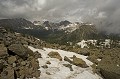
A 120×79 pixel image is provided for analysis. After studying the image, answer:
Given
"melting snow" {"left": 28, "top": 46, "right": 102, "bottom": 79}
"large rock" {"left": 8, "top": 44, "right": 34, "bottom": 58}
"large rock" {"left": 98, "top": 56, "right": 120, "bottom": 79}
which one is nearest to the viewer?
"melting snow" {"left": 28, "top": 46, "right": 102, "bottom": 79}

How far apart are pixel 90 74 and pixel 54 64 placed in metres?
6.67

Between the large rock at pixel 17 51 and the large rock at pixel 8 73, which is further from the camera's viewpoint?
the large rock at pixel 17 51

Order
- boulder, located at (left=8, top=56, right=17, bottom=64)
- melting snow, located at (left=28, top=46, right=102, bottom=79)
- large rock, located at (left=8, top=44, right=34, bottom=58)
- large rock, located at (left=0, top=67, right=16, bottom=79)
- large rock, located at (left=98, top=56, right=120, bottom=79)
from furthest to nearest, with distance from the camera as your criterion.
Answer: large rock, located at (left=98, top=56, right=120, bottom=79) → large rock, located at (left=8, top=44, right=34, bottom=58) → melting snow, located at (left=28, top=46, right=102, bottom=79) → boulder, located at (left=8, top=56, right=17, bottom=64) → large rock, located at (left=0, top=67, right=16, bottom=79)

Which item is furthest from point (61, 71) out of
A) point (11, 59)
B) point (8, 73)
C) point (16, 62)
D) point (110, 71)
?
point (8, 73)

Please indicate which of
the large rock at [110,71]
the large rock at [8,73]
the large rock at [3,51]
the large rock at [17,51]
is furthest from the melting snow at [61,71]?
the large rock at [3,51]

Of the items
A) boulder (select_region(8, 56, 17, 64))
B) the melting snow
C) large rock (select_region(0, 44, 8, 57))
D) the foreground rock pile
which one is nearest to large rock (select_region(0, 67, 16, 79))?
the foreground rock pile

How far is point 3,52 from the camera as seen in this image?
32.0 metres

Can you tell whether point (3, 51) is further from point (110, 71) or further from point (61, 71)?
point (110, 71)

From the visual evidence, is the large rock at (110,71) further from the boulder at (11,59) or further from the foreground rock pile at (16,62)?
the boulder at (11,59)

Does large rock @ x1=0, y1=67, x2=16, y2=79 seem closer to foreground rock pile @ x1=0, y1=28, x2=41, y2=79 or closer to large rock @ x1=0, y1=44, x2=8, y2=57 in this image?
foreground rock pile @ x1=0, y1=28, x2=41, y2=79

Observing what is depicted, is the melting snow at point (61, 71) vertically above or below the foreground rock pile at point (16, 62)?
below

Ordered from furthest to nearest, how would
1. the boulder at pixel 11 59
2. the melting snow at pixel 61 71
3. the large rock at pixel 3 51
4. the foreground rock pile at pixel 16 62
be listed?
the melting snow at pixel 61 71 < the large rock at pixel 3 51 < the boulder at pixel 11 59 < the foreground rock pile at pixel 16 62

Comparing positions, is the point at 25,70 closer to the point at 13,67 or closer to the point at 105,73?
the point at 13,67

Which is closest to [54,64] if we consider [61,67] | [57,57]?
[61,67]
